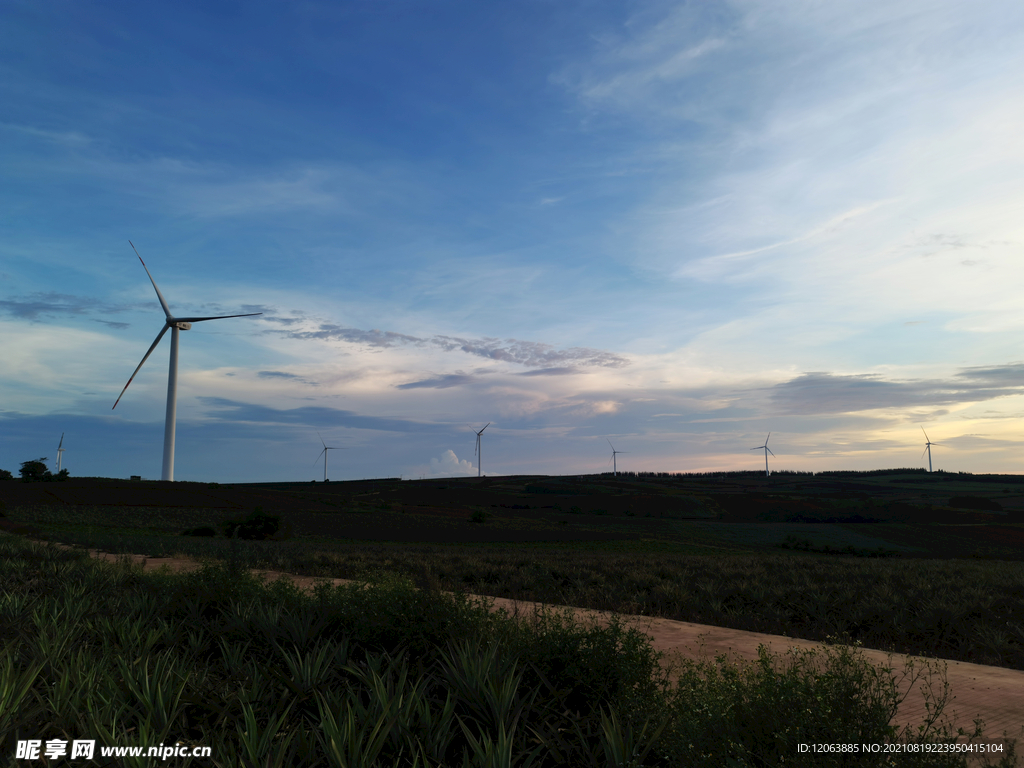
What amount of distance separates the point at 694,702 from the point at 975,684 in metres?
5.03

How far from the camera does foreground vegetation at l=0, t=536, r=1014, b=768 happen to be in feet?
17.5

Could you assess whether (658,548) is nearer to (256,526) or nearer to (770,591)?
(770,591)

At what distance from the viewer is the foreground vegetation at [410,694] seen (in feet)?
17.5

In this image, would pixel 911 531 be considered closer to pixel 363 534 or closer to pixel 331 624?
pixel 363 534

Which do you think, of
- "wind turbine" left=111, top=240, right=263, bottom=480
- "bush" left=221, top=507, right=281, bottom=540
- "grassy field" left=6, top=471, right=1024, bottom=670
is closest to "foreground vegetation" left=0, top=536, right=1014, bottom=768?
"grassy field" left=6, top=471, right=1024, bottom=670

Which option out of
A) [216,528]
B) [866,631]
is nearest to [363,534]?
[216,528]

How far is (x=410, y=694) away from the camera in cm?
636

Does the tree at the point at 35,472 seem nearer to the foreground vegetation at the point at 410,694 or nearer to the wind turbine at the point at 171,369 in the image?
the wind turbine at the point at 171,369

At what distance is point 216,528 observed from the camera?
49.6 m

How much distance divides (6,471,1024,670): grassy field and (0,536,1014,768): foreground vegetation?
253 centimetres

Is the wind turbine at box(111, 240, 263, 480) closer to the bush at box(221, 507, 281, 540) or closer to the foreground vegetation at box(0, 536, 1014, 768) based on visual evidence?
the bush at box(221, 507, 281, 540)

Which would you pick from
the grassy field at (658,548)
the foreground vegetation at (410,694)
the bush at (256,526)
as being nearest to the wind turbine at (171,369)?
the grassy field at (658,548)

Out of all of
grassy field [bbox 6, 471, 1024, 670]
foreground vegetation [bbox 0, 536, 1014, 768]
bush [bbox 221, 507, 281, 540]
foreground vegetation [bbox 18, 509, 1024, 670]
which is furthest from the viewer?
bush [bbox 221, 507, 281, 540]

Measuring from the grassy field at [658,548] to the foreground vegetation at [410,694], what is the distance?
2527 millimetres
